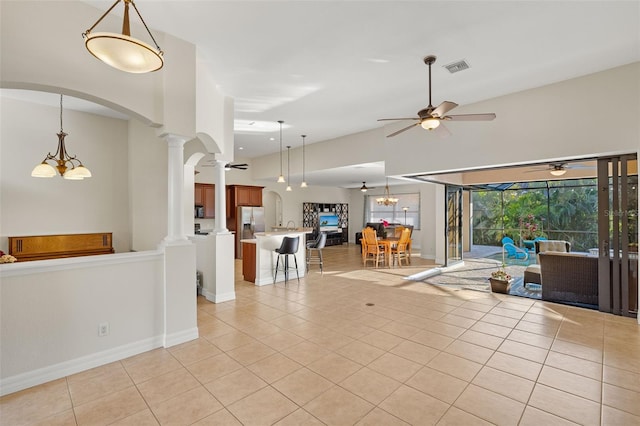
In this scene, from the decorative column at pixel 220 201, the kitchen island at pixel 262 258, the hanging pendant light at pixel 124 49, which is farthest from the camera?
the kitchen island at pixel 262 258

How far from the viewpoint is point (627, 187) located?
4023 millimetres

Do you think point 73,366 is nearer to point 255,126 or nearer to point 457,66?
point 255,126

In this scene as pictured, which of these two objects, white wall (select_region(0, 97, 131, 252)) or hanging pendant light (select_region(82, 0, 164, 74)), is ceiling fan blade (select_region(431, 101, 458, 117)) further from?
white wall (select_region(0, 97, 131, 252))

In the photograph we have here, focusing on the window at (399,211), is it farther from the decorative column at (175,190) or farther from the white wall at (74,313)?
the white wall at (74,313)

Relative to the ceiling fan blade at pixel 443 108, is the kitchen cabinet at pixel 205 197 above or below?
below

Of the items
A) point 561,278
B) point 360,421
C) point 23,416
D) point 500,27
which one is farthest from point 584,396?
point 23,416

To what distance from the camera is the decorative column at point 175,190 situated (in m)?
3.28

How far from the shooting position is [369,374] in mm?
2584

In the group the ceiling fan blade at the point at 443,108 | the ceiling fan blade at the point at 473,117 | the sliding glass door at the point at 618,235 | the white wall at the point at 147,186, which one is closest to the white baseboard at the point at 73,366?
the white wall at the point at 147,186

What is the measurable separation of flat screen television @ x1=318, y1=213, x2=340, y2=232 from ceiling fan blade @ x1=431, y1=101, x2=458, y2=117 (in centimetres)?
880

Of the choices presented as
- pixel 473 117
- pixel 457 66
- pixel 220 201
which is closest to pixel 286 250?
pixel 220 201

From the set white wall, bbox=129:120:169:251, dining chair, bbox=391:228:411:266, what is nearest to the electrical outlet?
white wall, bbox=129:120:169:251

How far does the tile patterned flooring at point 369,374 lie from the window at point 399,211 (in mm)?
7326

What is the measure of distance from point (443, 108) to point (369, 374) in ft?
9.54
